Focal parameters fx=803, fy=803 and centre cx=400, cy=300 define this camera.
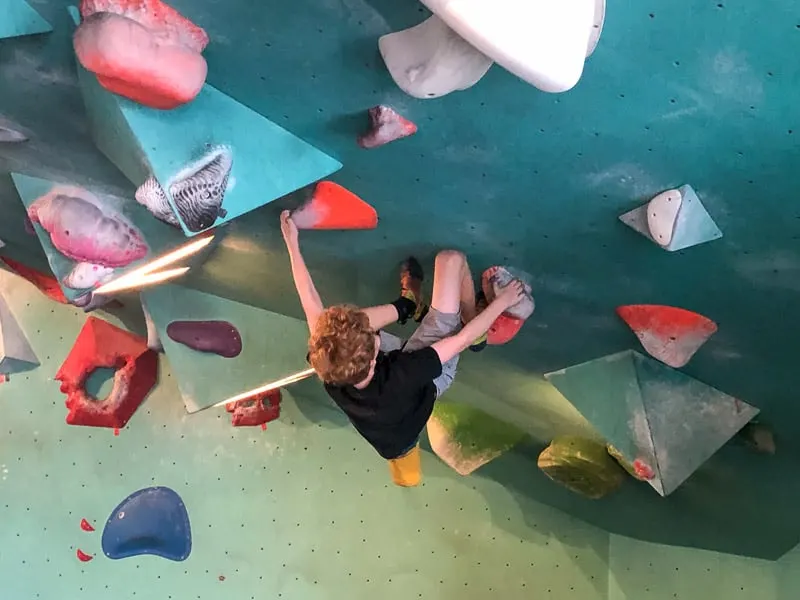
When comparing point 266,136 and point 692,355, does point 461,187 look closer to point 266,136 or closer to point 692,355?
point 266,136

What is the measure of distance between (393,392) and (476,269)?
33 cm

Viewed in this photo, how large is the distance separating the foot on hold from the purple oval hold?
0.80 m

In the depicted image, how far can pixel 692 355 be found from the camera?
168cm

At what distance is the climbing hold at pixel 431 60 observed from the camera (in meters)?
1.10

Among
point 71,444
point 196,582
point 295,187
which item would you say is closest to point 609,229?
point 295,187

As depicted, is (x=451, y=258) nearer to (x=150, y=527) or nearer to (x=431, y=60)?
(x=431, y=60)

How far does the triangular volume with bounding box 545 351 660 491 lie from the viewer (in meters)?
1.87

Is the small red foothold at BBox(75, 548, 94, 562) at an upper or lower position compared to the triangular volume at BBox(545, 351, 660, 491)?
lower

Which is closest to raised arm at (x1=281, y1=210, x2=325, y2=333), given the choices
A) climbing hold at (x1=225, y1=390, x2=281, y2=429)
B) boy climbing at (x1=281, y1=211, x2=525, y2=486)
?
boy climbing at (x1=281, y1=211, x2=525, y2=486)

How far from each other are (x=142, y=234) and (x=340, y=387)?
0.71 m

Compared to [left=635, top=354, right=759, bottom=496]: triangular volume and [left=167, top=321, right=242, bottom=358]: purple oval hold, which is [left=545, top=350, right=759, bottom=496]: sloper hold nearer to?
[left=635, top=354, right=759, bottom=496]: triangular volume

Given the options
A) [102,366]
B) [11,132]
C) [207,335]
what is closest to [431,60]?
[11,132]

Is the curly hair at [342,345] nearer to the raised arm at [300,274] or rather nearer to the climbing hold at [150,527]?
the raised arm at [300,274]

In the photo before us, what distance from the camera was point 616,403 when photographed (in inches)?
76.0
